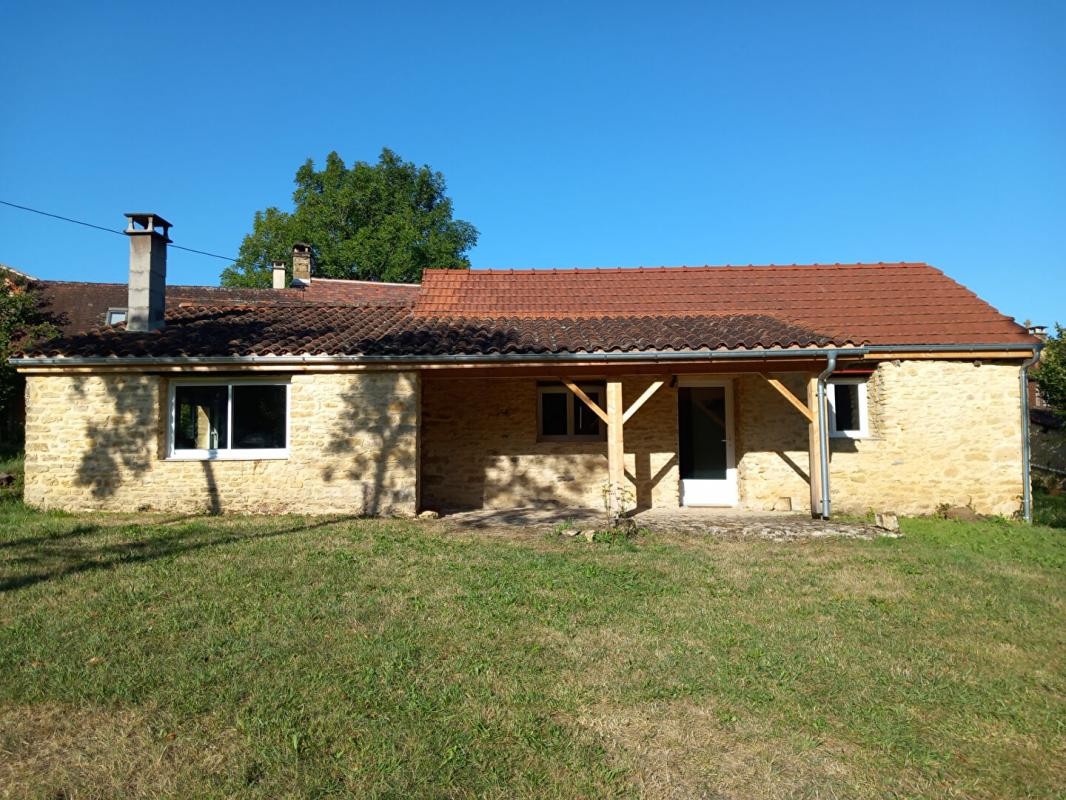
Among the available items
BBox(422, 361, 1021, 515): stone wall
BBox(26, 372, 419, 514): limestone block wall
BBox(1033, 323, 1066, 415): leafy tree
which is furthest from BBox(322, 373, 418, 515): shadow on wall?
BBox(1033, 323, 1066, 415): leafy tree

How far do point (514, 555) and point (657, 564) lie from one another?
5.09 feet

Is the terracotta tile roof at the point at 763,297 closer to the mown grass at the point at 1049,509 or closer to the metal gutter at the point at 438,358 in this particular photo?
the mown grass at the point at 1049,509

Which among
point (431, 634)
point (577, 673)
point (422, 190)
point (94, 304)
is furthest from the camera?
point (422, 190)

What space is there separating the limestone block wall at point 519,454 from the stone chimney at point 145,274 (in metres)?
4.67

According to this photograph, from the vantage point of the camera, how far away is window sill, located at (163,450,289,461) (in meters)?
9.77

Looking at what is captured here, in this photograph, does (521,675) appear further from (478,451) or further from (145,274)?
(145,274)

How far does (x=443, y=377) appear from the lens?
34.0 ft

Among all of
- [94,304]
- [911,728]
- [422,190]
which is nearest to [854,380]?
[911,728]

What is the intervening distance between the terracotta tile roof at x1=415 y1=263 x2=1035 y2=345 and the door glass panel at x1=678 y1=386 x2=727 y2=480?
1.72m

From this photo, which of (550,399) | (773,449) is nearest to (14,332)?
(550,399)

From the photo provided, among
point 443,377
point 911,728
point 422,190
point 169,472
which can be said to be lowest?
point 911,728

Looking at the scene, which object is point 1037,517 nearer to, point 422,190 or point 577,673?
point 577,673

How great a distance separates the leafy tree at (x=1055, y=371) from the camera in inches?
656

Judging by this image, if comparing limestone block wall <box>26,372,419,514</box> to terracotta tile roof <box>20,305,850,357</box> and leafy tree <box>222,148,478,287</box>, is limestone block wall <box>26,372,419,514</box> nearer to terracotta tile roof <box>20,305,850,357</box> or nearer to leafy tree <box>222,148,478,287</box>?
terracotta tile roof <box>20,305,850,357</box>
